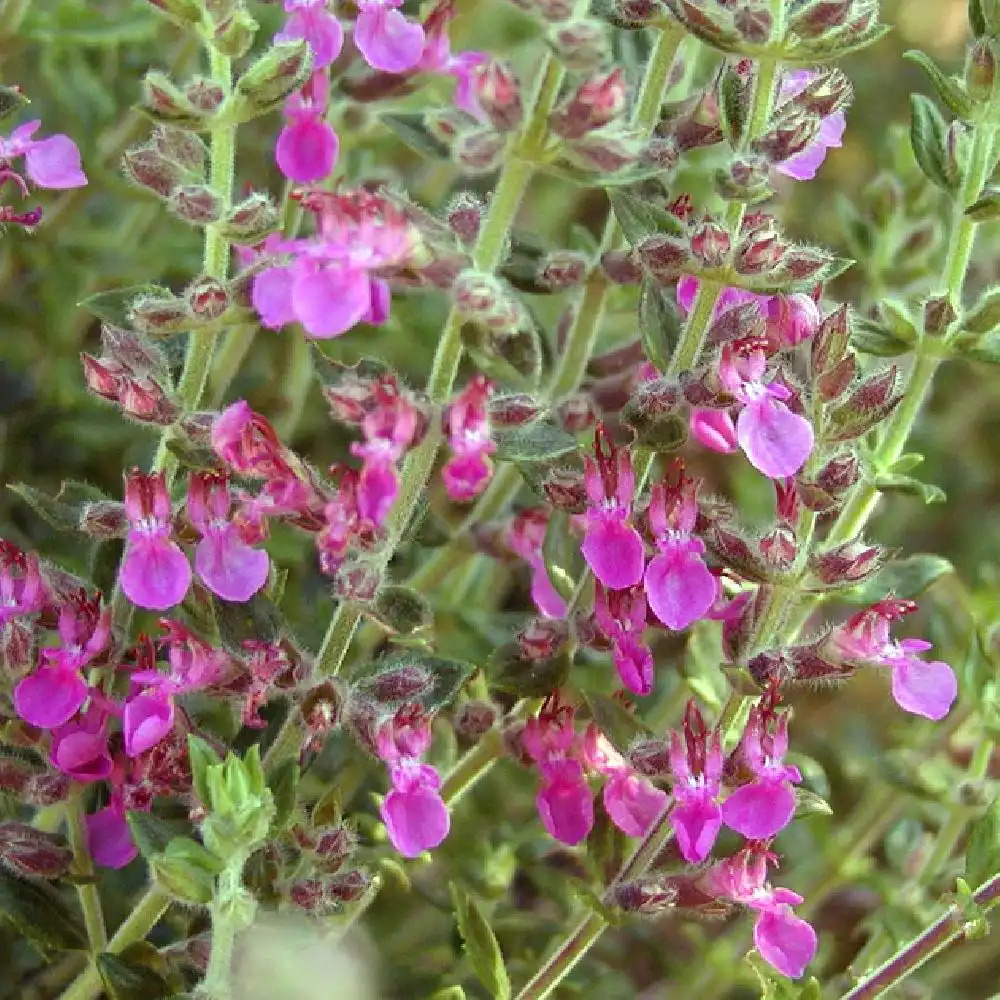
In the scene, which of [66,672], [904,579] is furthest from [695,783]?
[66,672]

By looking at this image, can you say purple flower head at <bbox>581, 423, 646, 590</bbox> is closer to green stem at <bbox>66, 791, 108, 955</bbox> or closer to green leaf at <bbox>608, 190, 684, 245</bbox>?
green leaf at <bbox>608, 190, 684, 245</bbox>

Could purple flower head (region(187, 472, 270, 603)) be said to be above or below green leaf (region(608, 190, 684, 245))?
below

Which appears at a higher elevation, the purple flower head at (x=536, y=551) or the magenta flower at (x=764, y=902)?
the purple flower head at (x=536, y=551)

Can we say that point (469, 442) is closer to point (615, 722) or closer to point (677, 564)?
point (677, 564)

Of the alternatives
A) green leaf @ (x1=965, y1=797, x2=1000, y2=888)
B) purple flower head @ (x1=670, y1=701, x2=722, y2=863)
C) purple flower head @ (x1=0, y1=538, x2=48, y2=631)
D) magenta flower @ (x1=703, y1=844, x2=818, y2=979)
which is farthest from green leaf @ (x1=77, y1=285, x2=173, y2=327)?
green leaf @ (x1=965, y1=797, x2=1000, y2=888)

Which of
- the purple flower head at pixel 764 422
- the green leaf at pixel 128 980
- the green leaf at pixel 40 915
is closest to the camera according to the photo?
the purple flower head at pixel 764 422

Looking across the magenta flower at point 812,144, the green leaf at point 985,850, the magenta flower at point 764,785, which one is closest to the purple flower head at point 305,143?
the magenta flower at point 812,144

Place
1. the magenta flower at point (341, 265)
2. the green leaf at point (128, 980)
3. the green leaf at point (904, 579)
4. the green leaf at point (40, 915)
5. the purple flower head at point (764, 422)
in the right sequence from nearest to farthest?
the magenta flower at point (341, 265), the purple flower head at point (764, 422), the green leaf at point (128, 980), the green leaf at point (40, 915), the green leaf at point (904, 579)

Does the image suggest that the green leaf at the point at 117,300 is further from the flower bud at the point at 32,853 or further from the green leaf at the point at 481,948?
the green leaf at the point at 481,948
